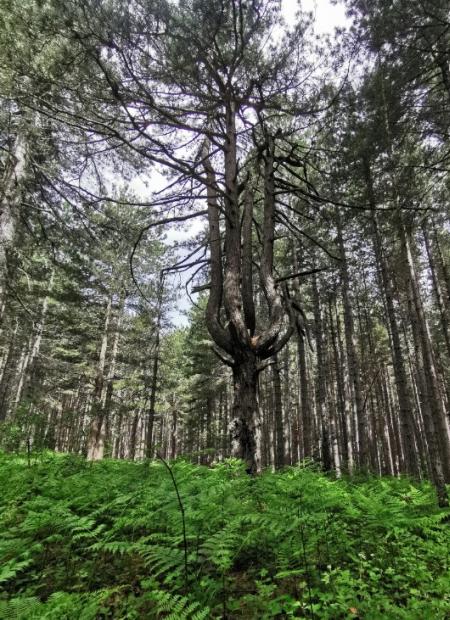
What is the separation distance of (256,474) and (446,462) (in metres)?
9.17

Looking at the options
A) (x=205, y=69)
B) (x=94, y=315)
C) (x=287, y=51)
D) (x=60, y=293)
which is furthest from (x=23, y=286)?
(x=287, y=51)

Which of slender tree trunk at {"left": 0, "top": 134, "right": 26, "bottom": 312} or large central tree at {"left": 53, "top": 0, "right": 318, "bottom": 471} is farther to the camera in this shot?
slender tree trunk at {"left": 0, "top": 134, "right": 26, "bottom": 312}

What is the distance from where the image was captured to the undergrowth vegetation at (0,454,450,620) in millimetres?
2318

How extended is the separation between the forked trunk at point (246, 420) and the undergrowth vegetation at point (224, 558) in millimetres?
449

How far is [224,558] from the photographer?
2316 mm

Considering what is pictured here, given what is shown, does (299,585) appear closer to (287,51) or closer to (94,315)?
(287,51)

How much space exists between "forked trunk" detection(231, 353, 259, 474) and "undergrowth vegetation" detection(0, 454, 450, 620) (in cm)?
45

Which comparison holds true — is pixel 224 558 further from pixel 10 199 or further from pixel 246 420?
pixel 10 199

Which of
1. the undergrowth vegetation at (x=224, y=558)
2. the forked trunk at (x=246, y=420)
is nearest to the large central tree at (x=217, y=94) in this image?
the forked trunk at (x=246, y=420)

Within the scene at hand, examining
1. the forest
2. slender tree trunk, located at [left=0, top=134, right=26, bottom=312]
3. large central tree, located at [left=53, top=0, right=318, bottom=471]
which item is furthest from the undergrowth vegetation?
slender tree trunk, located at [left=0, top=134, right=26, bottom=312]

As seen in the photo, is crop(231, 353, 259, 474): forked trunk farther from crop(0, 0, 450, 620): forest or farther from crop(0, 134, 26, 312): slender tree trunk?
crop(0, 134, 26, 312): slender tree trunk

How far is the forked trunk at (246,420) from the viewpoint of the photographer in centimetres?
479

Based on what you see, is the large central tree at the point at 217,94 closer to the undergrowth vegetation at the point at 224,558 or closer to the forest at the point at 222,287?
the forest at the point at 222,287

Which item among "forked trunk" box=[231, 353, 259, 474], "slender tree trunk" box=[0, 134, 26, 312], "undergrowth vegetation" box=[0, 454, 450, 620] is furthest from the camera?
"slender tree trunk" box=[0, 134, 26, 312]
